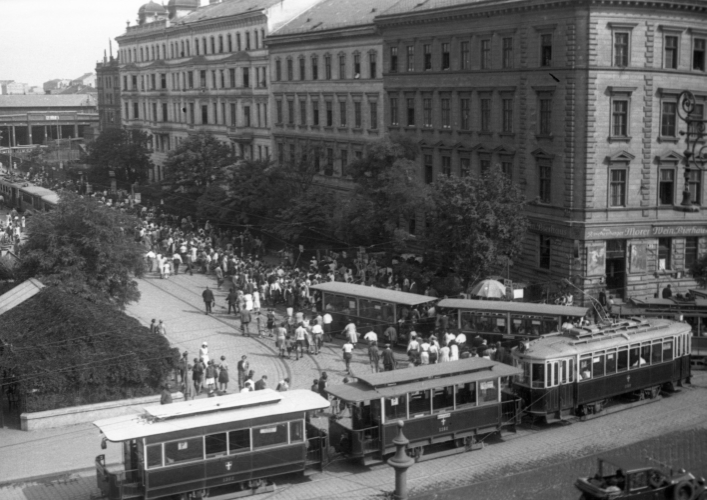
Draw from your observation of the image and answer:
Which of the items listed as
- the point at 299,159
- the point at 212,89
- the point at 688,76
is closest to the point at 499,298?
the point at 688,76

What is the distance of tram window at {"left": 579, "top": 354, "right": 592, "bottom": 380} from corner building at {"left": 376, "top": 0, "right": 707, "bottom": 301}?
16156 millimetres

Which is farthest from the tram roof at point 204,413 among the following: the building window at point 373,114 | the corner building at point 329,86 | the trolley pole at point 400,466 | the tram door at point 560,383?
the building window at point 373,114

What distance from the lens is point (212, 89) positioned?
94.8m

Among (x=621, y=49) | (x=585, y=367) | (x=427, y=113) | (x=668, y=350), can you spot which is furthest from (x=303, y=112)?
(x=585, y=367)

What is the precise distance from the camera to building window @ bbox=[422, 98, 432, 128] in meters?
58.3

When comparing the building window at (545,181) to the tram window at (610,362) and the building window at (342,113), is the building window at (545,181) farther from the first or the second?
the building window at (342,113)

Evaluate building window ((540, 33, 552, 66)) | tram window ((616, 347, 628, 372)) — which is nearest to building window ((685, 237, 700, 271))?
building window ((540, 33, 552, 66))

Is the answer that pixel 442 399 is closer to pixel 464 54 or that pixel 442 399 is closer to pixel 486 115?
pixel 486 115

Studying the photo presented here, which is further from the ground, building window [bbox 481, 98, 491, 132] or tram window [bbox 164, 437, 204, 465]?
building window [bbox 481, 98, 491, 132]

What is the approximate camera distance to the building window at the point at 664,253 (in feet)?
157

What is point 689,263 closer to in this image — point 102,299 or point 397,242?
point 397,242

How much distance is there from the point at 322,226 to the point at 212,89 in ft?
135

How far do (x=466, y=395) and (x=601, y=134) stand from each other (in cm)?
2217

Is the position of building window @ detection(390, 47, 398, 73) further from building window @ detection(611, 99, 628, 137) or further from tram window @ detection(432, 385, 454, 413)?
tram window @ detection(432, 385, 454, 413)
